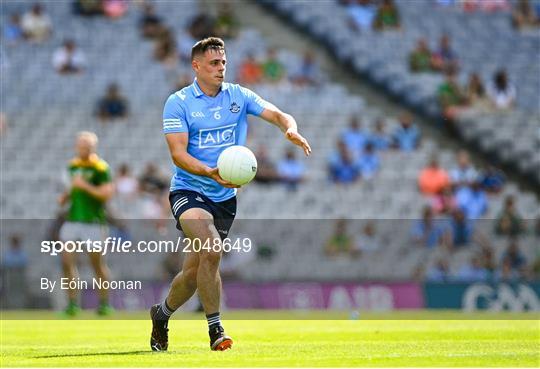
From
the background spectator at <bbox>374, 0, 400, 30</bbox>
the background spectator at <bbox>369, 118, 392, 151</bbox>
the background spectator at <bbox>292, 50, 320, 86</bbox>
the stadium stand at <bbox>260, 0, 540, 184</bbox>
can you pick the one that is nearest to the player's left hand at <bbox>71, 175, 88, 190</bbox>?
the background spectator at <bbox>369, 118, 392, 151</bbox>

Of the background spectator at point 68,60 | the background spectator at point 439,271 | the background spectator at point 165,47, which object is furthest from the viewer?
the background spectator at point 165,47

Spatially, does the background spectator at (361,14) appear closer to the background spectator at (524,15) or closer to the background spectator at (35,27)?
the background spectator at (524,15)

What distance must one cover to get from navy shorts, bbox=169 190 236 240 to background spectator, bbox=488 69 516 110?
21484mm

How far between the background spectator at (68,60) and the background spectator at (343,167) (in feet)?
22.5

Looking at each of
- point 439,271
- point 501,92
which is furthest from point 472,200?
point 501,92

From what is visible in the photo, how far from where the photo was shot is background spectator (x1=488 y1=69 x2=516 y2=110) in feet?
108

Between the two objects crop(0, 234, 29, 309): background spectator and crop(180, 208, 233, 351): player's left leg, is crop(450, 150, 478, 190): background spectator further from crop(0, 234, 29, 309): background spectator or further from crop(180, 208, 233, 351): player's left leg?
crop(180, 208, 233, 351): player's left leg

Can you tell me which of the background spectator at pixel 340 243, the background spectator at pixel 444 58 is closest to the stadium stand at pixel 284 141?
the background spectator at pixel 340 243

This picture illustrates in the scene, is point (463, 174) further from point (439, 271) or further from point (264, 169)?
point (264, 169)

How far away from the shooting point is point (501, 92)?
33000 millimetres

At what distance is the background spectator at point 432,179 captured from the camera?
1112 inches

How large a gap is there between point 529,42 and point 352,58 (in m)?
5.21

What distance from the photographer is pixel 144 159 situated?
29.0 meters

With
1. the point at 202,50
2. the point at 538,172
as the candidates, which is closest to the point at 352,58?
the point at 538,172
